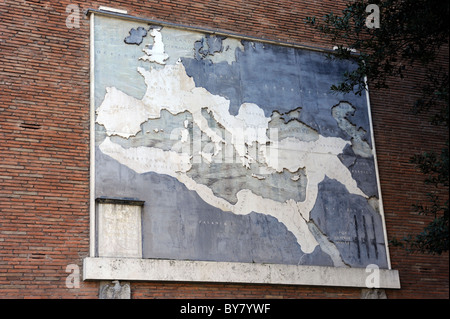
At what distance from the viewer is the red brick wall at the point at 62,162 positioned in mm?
8484

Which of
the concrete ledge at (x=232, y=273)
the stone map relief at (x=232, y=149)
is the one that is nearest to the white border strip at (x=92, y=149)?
the stone map relief at (x=232, y=149)

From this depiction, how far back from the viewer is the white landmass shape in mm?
9414

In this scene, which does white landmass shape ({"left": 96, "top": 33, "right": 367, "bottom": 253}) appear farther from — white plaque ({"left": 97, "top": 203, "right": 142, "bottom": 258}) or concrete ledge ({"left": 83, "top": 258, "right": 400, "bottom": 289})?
white plaque ({"left": 97, "top": 203, "right": 142, "bottom": 258})

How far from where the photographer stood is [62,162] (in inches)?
353

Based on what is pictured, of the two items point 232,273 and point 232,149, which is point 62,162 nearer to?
point 232,149

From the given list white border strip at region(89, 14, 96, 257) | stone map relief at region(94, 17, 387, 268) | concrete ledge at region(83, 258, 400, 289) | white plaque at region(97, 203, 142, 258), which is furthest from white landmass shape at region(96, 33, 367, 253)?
white plaque at region(97, 203, 142, 258)

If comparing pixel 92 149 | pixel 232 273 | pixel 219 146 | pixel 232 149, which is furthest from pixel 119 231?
pixel 232 149

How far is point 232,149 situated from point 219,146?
22 cm

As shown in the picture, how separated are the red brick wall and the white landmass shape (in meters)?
0.53

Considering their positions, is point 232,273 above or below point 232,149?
below
